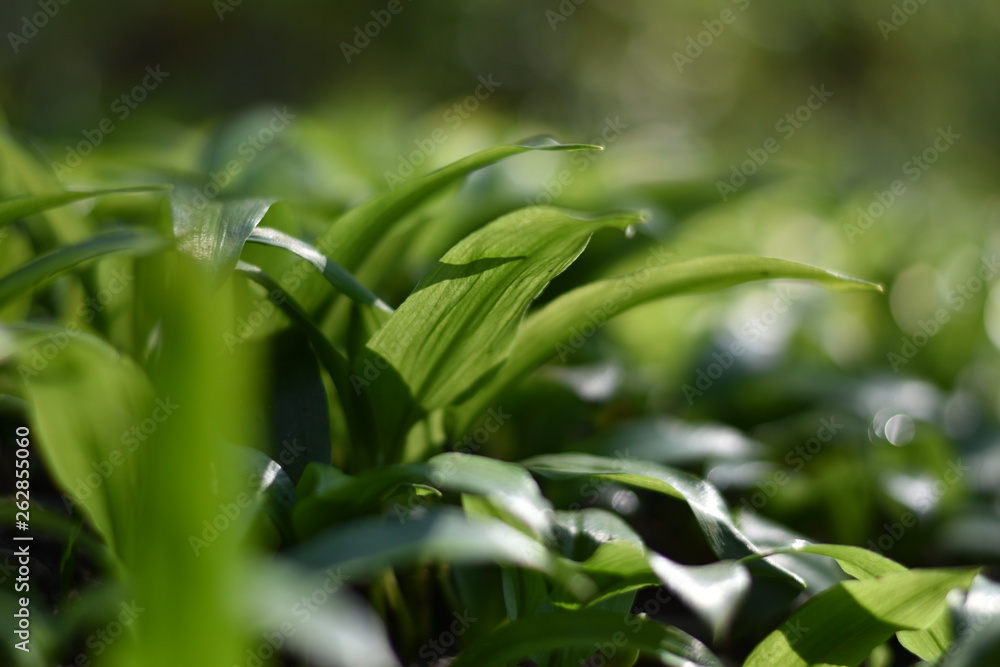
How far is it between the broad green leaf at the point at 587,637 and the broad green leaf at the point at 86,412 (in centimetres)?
37

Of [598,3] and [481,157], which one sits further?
[598,3]

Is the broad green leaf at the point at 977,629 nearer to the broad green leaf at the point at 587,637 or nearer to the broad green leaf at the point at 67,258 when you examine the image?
the broad green leaf at the point at 587,637

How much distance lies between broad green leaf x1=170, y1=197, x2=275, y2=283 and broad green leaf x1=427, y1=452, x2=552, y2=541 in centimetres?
28

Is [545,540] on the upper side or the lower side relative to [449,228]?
lower

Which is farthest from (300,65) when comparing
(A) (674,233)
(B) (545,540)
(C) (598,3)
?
(B) (545,540)

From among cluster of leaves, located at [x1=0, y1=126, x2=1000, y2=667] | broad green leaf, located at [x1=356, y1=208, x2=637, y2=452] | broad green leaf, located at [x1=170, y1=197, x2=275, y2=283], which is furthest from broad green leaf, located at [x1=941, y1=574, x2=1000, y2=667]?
broad green leaf, located at [x1=170, y1=197, x2=275, y2=283]

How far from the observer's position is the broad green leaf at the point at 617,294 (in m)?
0.89

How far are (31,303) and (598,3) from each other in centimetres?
1289

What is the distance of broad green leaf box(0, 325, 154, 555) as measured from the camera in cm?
73

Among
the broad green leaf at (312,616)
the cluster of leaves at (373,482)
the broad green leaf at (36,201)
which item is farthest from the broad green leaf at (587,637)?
the broad green leaf at (36,201)

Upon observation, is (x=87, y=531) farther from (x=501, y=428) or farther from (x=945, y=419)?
(x=945, y=419)

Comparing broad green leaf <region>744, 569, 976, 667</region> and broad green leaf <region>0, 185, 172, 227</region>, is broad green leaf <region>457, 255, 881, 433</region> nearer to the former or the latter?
broad green leaf <region>744, 569, 976, 667</region>

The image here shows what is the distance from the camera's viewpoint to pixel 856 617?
806 mm

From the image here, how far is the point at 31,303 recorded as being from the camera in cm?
126
